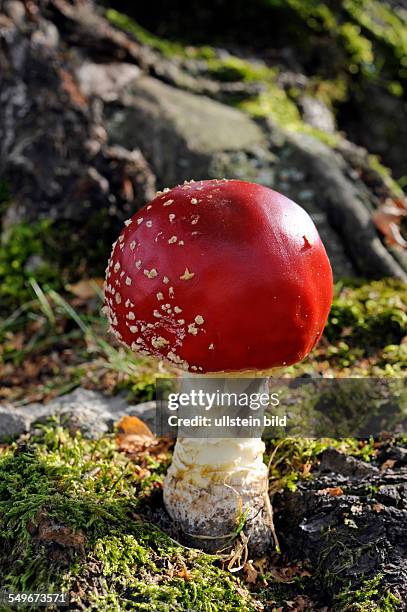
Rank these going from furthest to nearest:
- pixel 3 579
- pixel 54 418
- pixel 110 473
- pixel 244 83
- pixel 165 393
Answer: pixel 244 83 → pixel 165 393 → pixel 54 418 → pixel 110 473 → pixel 3 579

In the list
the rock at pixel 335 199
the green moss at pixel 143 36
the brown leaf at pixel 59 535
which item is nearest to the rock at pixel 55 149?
the green moss at pixel 143 36

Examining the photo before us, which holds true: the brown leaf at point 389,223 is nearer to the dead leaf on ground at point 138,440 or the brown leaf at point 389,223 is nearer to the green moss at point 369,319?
the green moss at point 369,319

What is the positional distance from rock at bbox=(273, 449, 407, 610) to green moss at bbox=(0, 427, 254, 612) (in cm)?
36

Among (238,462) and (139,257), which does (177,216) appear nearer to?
(139,257)

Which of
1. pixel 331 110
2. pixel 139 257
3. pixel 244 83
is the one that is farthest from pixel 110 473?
pixel 331 110

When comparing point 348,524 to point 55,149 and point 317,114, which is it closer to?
point 55,149

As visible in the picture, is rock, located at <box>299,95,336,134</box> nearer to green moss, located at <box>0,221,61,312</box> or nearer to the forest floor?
the forest floor

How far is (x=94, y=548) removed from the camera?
2.31 metres

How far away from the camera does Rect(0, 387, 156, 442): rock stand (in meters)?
3.17

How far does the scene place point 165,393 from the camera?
140 inches

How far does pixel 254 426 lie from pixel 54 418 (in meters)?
1.11

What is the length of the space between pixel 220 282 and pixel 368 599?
130 cm

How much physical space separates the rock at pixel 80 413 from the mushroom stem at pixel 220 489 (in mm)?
716

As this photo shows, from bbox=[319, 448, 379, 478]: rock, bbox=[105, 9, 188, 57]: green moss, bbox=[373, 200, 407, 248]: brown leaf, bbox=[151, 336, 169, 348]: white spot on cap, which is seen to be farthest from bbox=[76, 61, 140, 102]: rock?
bbox=[319, 448, 379, 478]: rock
